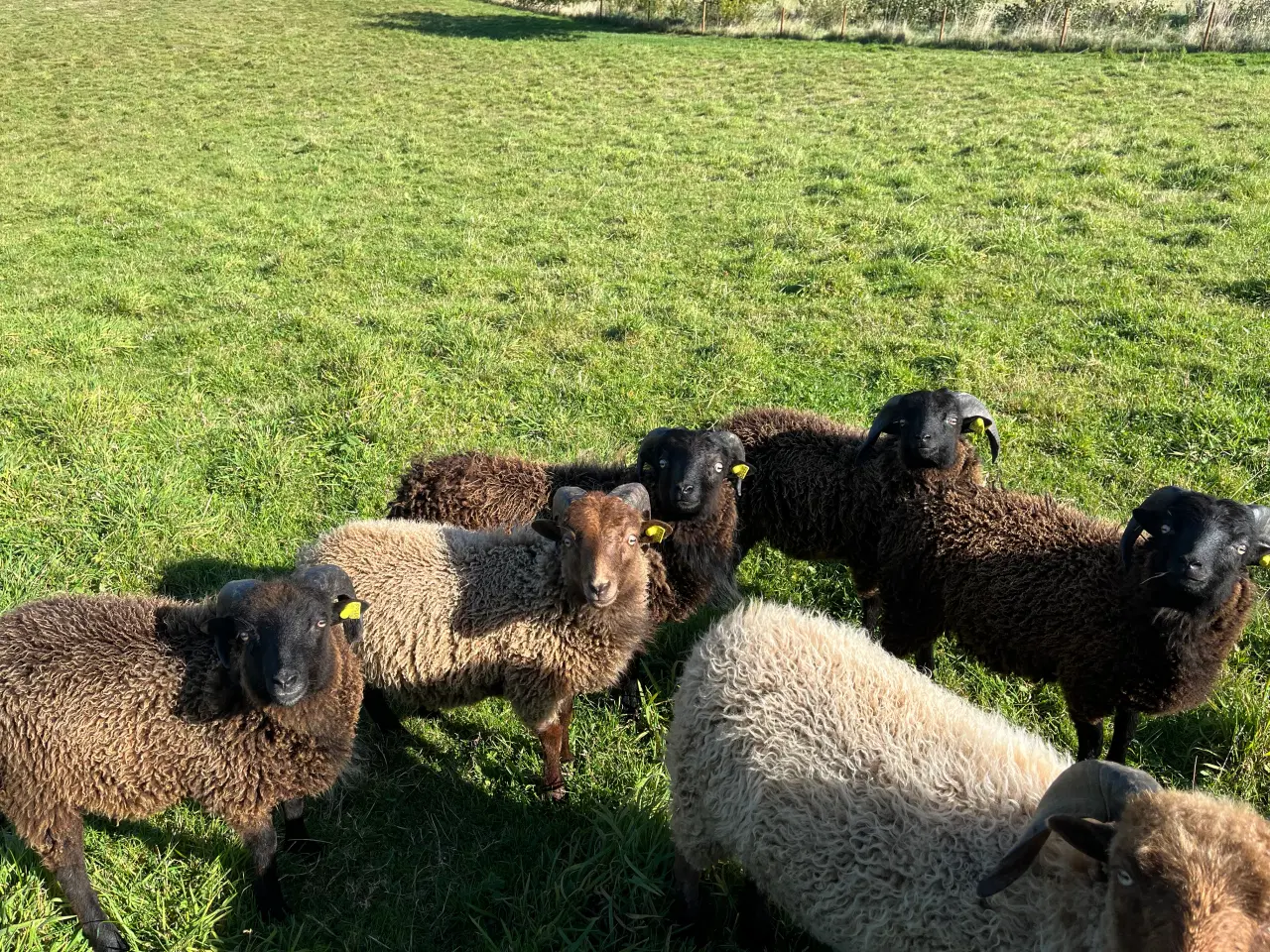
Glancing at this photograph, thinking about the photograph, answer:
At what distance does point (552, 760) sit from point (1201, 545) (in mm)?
3264

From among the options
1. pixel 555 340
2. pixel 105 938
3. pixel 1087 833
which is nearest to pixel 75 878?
pixel 105 938

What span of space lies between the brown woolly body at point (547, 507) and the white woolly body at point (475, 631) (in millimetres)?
643

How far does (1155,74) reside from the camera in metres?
17.6

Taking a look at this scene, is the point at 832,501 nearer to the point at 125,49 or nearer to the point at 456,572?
the point at 456,572

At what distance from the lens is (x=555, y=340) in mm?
8344

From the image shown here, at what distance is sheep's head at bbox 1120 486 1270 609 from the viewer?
3.65 meters

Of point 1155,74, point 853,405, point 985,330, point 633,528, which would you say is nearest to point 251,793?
point 633,528

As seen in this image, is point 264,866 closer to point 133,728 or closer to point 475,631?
point 133,728

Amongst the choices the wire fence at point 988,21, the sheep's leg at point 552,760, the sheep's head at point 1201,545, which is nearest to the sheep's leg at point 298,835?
the sheep's leg at point 552,760

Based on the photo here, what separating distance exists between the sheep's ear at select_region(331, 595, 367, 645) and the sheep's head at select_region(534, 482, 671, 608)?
1005 mm

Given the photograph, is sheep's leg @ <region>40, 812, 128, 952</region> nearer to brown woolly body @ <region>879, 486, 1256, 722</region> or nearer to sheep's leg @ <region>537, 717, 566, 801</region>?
sheep's leg @ <region>537, 717, 566, 801</region>

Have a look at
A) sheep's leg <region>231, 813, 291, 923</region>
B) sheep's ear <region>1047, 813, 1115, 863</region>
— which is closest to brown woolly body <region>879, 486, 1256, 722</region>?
sheep's ear <region>1047, 813, 1115, 863</region>

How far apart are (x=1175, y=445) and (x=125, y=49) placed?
31622 millimetres

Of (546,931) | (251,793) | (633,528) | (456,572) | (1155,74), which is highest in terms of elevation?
(1155,74)
